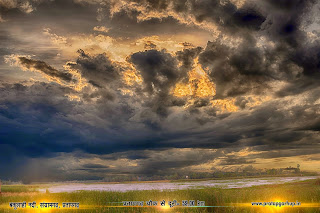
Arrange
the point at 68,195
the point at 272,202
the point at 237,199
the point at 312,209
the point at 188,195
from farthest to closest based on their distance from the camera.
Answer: the point at 68,195 → the point at 188,195 → the point at 237,199 → the point at 272,202 → the point at 312,209

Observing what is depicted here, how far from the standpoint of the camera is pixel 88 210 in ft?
90.8

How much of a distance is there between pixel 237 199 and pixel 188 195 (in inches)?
242

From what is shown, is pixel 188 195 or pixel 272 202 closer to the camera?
pixel 272 202

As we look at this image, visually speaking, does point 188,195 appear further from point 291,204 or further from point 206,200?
point 291,204

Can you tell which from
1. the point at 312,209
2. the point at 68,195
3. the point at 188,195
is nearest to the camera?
the point at 312,209

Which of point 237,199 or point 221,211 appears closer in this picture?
point 221,211

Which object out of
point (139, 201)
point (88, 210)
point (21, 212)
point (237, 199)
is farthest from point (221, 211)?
point (21, 212)

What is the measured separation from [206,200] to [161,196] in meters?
6.10

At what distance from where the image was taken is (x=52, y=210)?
28.1 m

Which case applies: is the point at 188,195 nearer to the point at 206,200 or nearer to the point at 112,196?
the point at 206,200

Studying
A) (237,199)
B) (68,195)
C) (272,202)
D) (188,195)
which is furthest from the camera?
(68,195)

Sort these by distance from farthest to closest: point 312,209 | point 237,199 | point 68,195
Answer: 1. point 68,195
2. point 237,199
3. point 312,209

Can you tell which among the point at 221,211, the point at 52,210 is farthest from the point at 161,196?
the point at 52,210

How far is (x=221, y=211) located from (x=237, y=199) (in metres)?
3.47
